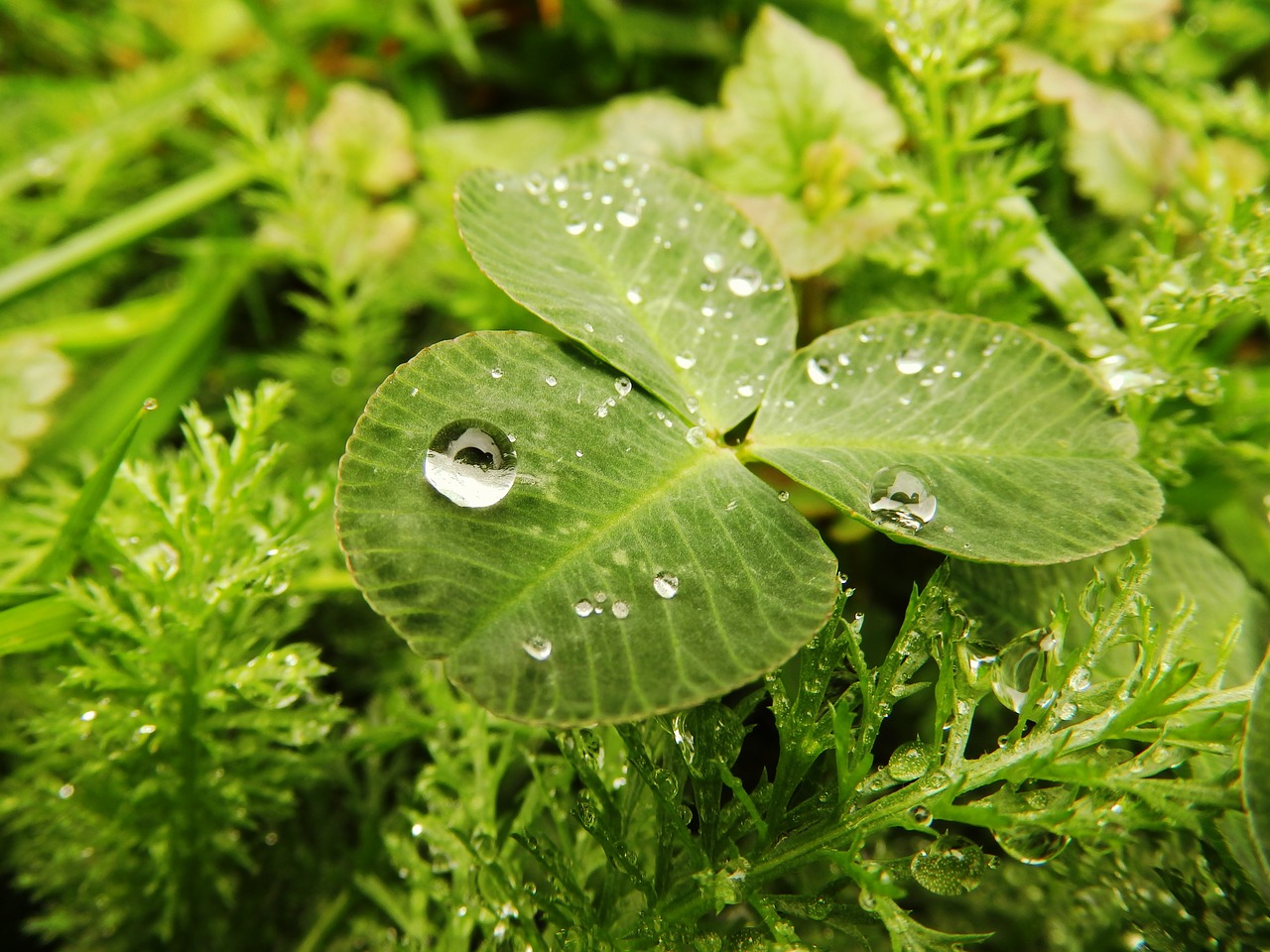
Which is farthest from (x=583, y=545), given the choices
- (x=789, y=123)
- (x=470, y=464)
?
(x=789, y=123)

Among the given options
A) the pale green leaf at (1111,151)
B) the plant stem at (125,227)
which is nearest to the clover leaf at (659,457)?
the pale green leaf at (1111,151)

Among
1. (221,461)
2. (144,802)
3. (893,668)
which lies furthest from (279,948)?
(893,668)

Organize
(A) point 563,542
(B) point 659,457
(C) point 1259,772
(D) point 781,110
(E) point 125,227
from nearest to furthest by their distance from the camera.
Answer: (C) point 1259,772 → (A) point 563,542 → (B) point 659,457 → (D) point 781,110 → (E) point 125,227

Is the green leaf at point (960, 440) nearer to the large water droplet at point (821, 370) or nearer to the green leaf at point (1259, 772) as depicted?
the large water droplet at point (821, 370)

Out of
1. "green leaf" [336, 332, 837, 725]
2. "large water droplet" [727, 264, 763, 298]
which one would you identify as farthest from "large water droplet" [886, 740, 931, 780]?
"large water droplet" [727, 264, 763, 298]

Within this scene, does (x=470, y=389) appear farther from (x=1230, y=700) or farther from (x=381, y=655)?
(x=1230, y=700)

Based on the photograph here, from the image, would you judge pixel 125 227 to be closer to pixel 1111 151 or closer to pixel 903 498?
pixel 903 498
